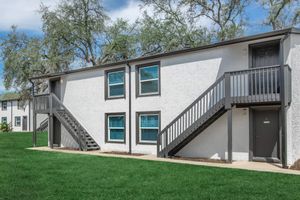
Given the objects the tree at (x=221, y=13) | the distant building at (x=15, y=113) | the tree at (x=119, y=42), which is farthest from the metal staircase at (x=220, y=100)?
the distant building at (x=15, y=113)

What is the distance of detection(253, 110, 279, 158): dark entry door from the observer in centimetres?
1310

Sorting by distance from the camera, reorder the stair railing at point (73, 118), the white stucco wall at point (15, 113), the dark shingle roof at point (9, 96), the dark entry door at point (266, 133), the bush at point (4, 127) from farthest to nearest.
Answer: the dark shingle roof at point (9, 96) < the white stucco wall at point (15, 113) < the bush at point (4, 127) < the stair railing at point (73, 118) < the dark entry door at point (266, 133)

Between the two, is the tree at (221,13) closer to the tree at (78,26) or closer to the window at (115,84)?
the tree at (78,26)

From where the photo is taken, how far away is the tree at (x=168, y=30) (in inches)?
1216

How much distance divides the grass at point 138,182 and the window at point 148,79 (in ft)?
17.7

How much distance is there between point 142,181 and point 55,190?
2377mm

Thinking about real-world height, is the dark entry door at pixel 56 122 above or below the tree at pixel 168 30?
below

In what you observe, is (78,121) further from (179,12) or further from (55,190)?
(179,12)

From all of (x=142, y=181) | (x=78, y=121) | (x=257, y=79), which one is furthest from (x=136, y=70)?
(x=142, y=181)

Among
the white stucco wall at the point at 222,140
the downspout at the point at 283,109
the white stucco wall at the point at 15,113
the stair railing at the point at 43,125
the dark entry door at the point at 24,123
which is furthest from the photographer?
the dark entry door at the point at 24,123

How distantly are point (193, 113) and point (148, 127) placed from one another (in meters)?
3.22

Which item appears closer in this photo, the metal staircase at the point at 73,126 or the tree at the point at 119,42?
the metal staircase at the point at 73,126

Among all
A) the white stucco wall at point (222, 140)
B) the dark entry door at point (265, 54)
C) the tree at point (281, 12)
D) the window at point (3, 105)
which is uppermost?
the tree at point (281, 12)

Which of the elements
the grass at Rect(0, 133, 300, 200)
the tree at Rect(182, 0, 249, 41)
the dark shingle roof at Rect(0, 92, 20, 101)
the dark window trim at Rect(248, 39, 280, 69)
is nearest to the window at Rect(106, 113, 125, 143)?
the grass at Rect(0, 133, 300, 200)
